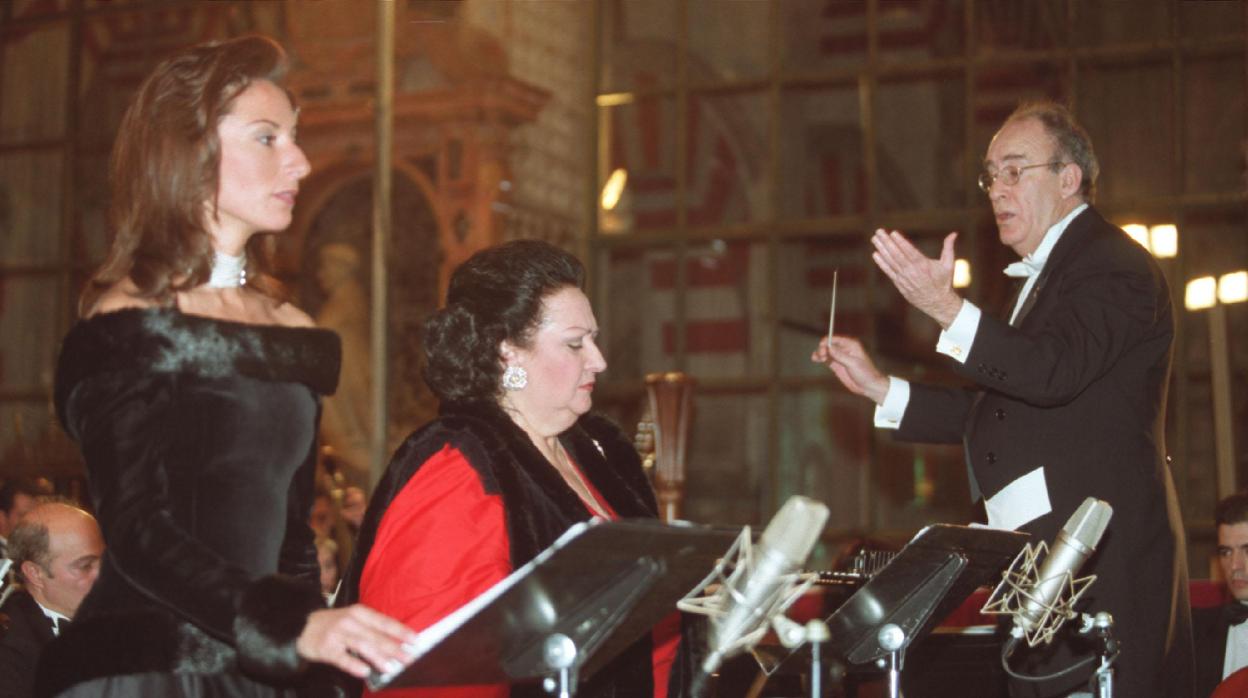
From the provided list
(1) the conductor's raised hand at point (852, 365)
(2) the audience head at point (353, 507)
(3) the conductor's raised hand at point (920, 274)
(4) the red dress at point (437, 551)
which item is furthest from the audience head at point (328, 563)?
(3) the conductor's raised hand at point (920, 274)

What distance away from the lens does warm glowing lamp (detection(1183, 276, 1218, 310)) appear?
6.16 meters

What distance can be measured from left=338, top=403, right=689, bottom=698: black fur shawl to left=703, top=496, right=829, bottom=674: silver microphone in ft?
2.69

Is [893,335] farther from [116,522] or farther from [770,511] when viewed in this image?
[116,522]

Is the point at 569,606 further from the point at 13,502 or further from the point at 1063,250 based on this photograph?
the point at 13,502

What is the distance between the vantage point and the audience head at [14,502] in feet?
18.2

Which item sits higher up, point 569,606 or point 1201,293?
point 1201,293

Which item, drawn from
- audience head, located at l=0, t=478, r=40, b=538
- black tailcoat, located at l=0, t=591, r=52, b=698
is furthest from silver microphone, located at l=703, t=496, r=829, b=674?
audience head, located at l=0, t=478, r=40, b=538

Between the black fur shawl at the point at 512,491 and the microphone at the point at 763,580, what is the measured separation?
0.81m

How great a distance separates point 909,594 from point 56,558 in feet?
8.93

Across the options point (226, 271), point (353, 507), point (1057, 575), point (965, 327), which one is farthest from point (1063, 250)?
point (353, 507)

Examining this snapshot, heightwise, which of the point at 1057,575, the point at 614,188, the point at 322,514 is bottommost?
the point at 322,514

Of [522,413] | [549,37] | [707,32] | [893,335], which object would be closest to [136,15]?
[549,37]

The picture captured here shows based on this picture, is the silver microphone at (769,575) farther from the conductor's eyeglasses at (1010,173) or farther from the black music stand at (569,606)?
the conductor's eyeglasses at (1010,173)

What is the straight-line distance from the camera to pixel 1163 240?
6285 mm
